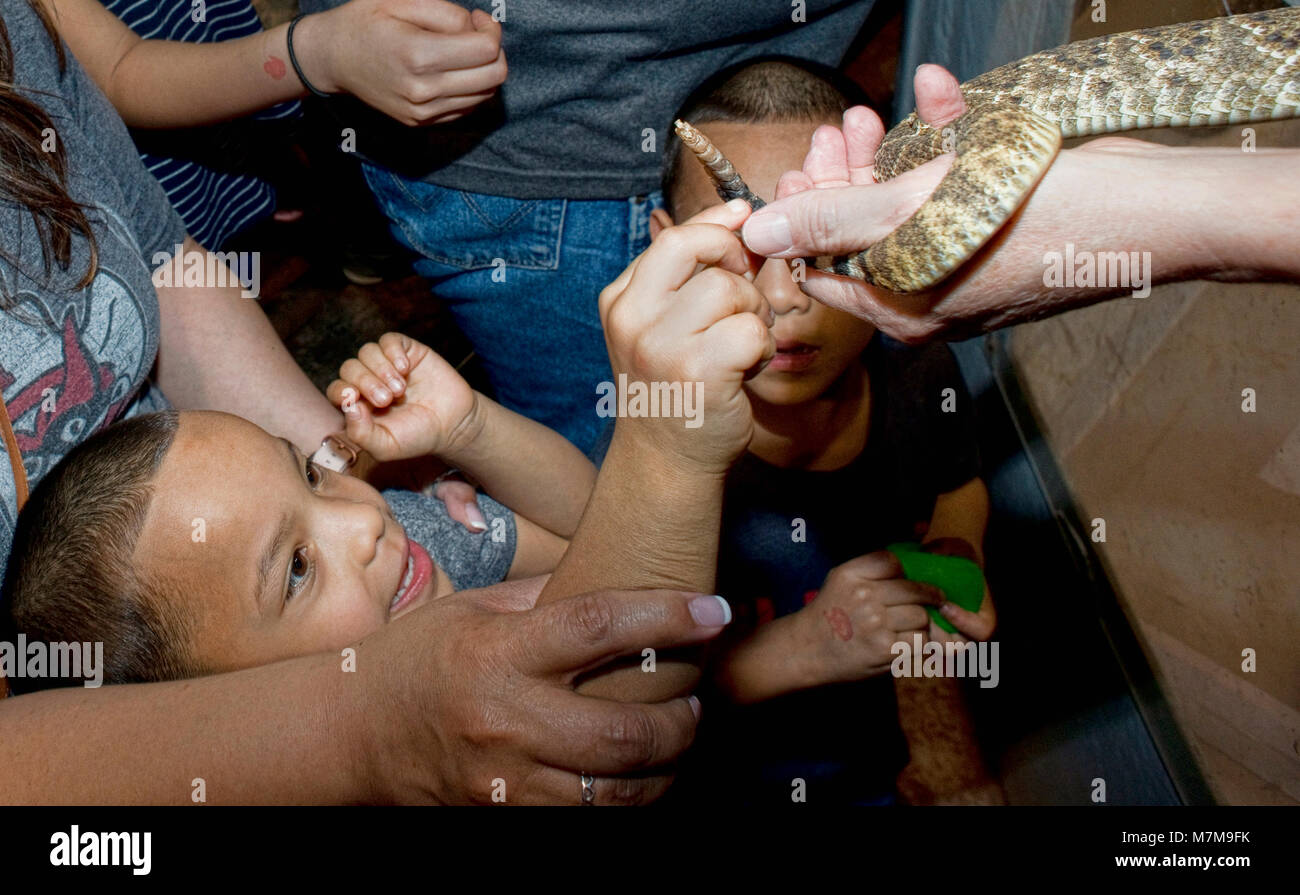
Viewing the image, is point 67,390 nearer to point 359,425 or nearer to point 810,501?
point 359,425

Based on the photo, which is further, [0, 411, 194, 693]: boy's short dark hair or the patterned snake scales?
[0, 411, 194, 693]: boy's short dark hair

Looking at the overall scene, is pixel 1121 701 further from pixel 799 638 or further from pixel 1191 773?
pixel 799 638

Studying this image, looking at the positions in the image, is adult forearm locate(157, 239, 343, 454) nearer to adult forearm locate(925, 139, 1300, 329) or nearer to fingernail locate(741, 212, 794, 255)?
fingernail locate(741, 212, 794, 255)

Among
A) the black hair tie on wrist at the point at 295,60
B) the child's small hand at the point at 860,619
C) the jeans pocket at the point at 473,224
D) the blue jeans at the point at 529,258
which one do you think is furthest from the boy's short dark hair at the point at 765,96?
the child's small hand at the point at 860,619

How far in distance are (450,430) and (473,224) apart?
0.82 meters

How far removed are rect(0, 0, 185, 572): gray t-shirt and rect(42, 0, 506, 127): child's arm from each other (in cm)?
33

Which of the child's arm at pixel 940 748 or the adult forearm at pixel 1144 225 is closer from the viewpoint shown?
the adult forearm at pixel 1144 225

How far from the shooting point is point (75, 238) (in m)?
1.71

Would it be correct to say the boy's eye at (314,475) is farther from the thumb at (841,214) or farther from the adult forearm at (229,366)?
the thumb at (841,214)

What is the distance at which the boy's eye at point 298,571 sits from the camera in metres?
1.67

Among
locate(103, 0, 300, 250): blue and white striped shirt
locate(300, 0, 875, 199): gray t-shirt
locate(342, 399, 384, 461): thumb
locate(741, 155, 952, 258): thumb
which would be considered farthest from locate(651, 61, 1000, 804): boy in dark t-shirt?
locate(103, 0, 300, 250): blue and white striped shirt

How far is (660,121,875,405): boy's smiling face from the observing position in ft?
6.50

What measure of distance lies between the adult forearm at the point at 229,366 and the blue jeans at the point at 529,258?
0.62 metres
